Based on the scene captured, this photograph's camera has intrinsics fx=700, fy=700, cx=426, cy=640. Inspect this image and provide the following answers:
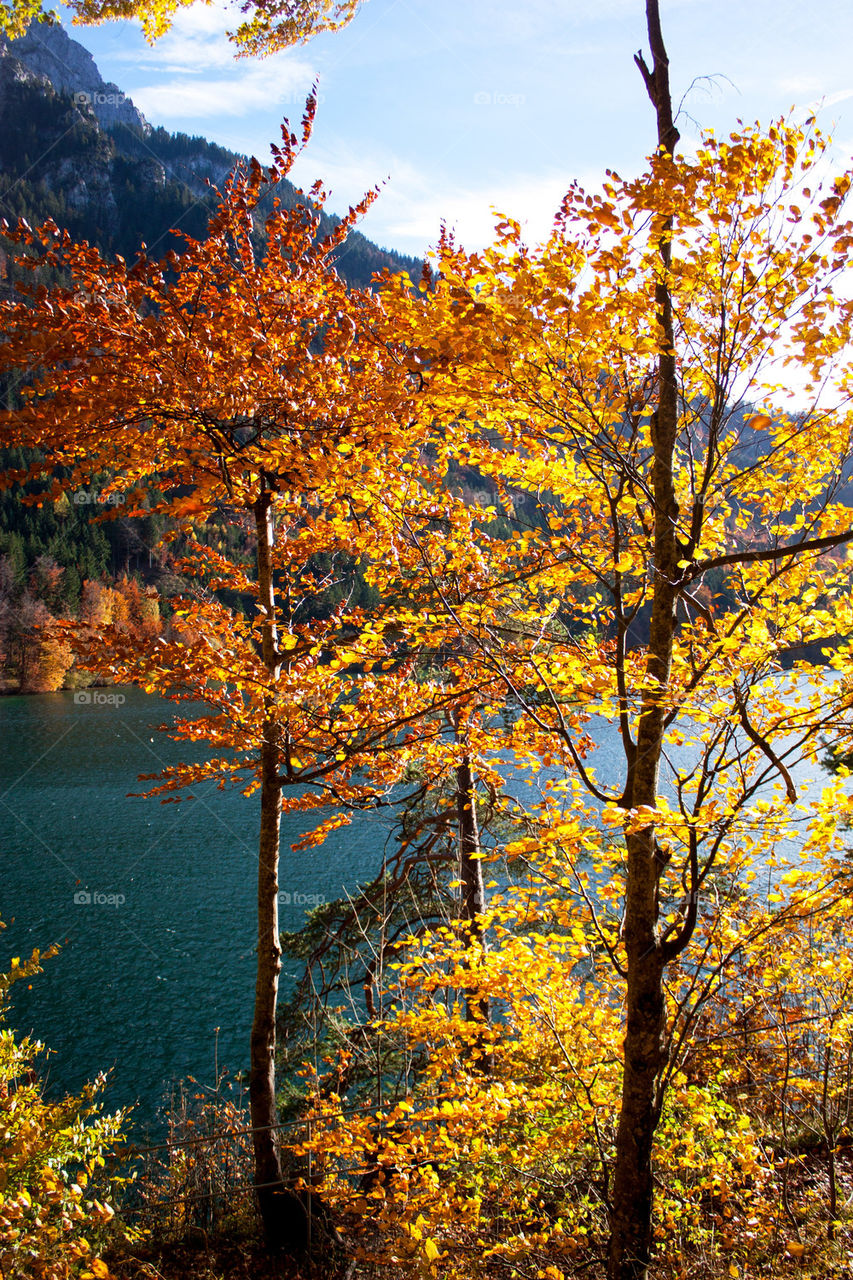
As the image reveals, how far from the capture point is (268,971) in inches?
190

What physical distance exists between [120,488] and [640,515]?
11.8 ft

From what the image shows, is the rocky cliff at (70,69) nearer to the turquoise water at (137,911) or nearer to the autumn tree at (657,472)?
the turquoise water at (137,911)

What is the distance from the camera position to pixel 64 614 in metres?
48.8

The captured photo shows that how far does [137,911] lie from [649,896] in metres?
14.1

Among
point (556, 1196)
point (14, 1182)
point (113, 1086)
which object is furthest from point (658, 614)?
point (113, 1086)

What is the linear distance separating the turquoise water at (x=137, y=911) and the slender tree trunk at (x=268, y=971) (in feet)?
9.74

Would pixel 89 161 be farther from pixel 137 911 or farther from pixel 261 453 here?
pixel 261 453

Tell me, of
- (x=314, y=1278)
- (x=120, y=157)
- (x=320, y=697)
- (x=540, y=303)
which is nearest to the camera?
(x=540, y=303)

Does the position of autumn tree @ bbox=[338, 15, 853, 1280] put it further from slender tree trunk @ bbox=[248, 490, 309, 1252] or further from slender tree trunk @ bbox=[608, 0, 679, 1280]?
slender tree trunk @ bbox=[248, 490, 309, 1252]

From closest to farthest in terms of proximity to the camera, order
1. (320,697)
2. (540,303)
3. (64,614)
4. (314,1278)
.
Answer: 1. (540,303)
2. (320,697)
3. (314,1278)
4. (64,614)

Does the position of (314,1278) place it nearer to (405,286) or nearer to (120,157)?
(405,286)

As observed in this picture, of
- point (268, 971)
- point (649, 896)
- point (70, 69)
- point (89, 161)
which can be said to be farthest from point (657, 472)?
point (70, 69)

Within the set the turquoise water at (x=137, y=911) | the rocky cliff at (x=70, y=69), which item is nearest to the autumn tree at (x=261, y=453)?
the turquoise water at (x=137, y=911)

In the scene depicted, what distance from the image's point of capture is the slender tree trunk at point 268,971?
16.0 ft
